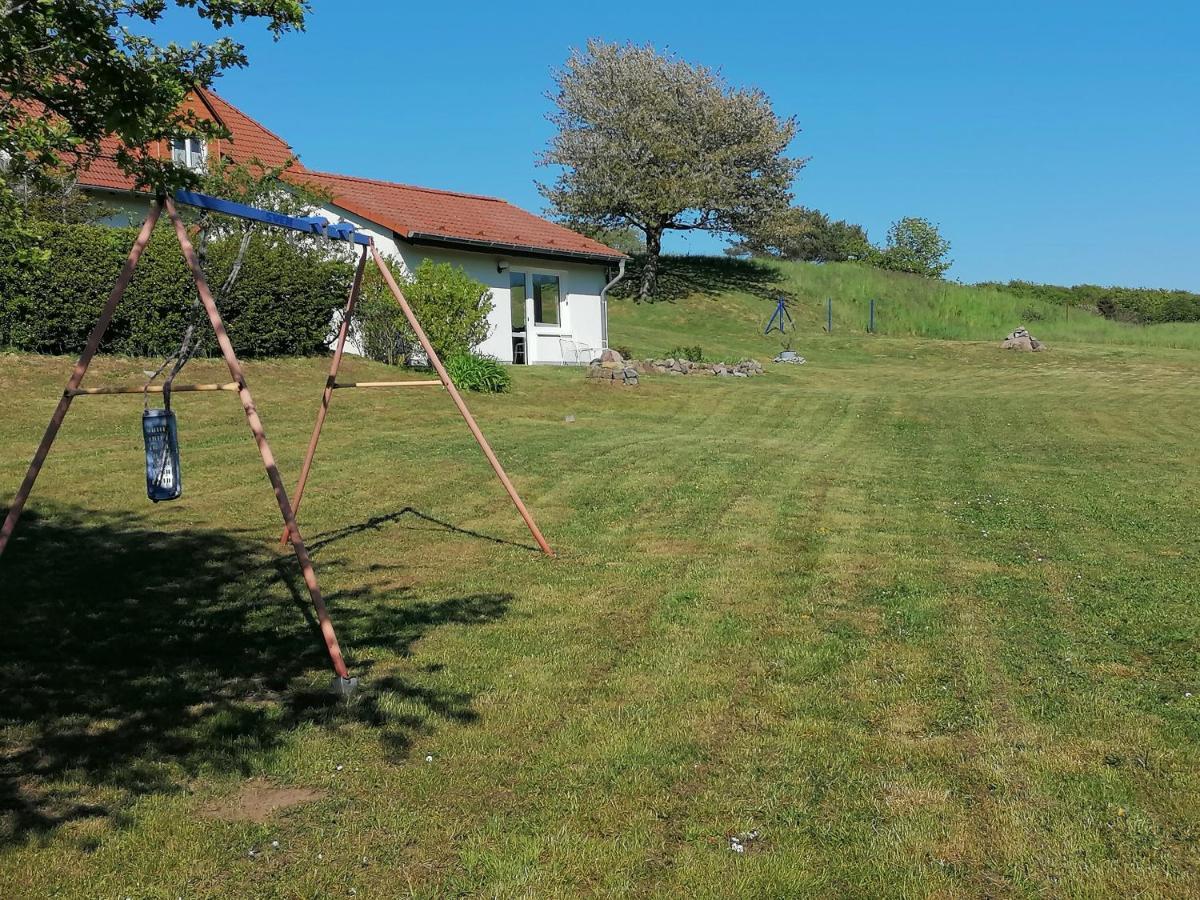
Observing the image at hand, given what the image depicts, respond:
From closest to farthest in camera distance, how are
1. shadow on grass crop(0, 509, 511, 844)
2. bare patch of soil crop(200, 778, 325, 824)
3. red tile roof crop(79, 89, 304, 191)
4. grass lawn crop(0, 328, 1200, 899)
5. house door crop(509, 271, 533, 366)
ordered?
grass lawn crop(0, 328, 1200, 899)
bare patch of soil crop(200, 778, 325, 824)
shadow on grass crop(0, 509, 511, 844)
red tile roof crop(79, 89, 304, 191)
house door crop(509, 271, 533, 366)

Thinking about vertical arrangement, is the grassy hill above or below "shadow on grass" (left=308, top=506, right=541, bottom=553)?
above

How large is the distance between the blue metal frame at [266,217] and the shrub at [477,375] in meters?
A: 12.0

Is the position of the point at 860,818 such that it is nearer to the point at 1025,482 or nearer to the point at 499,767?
the point at 499,767

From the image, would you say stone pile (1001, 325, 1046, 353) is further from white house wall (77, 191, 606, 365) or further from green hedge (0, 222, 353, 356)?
green hedge (0, 222, 353, 356)

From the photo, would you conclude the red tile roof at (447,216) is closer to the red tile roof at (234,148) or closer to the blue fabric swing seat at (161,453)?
the red tile roof at (234,148)

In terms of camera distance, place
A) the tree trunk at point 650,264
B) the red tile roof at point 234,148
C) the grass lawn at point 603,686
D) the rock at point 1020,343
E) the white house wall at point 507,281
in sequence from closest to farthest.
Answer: the grass lawn at point 603,686 < the red tile roof at point 234,148 < the white house wall at point 507,281 < the rock at point 1020,343 < the tree trunk at point 650,264

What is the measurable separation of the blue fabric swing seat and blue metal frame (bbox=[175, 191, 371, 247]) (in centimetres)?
140

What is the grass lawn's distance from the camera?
3.74m

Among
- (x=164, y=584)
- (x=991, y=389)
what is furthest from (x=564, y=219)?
(x=164, y=584)

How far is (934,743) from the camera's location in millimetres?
4695

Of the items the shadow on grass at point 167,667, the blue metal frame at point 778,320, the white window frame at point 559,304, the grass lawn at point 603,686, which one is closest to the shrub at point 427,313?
the white window frame at point 559,304

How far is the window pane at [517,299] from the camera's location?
85.3 ft

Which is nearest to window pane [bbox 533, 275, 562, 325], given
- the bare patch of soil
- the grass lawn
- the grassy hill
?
the grassy hill

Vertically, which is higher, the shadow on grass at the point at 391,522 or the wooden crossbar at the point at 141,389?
the wooden crossbar at the point at 141,389
